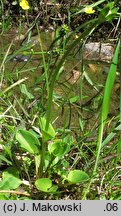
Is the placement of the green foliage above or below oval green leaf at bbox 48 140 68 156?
above

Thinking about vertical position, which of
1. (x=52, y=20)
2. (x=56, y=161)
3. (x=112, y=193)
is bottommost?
(x=112, y=193)

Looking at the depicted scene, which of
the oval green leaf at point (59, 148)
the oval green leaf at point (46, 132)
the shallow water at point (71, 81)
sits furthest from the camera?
the shallow water at point (71, 81)

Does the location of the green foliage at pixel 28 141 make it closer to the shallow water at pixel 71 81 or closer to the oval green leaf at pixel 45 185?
the oval green leaf at pixel 45 185

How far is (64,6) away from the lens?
3141 millimetres

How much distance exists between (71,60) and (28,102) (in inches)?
27.5

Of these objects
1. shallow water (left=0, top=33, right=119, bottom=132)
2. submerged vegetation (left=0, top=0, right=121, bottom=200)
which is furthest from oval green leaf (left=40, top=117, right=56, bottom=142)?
shallow water (left=0, top=33, right=119, bottom=132)

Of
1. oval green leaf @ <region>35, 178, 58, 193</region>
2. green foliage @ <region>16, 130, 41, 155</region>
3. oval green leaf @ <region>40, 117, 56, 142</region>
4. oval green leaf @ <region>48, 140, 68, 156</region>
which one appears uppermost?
oval green leaf @ <region>40, 117, 56, 142</region>

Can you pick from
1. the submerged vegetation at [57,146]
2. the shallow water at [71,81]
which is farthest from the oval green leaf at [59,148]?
the shallow water at [71,81]

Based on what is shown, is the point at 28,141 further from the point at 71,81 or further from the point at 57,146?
the point at 71,81

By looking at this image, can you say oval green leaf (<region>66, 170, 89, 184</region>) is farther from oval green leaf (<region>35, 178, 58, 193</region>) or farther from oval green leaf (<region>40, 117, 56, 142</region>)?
oval green leaf (<region>40, 117, 56, 142</region>)

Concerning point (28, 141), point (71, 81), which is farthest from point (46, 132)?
point (71, 81)

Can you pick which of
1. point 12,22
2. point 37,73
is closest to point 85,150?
point 37,73

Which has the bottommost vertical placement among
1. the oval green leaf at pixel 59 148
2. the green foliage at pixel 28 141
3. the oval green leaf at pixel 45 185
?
the oval green leaf at pixel 45 185

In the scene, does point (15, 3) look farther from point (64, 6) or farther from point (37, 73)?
point (37, 73)
